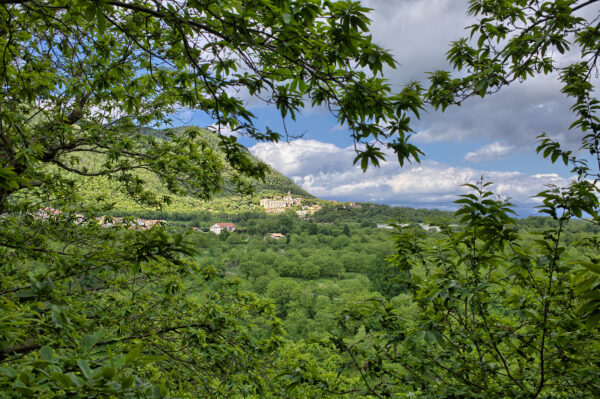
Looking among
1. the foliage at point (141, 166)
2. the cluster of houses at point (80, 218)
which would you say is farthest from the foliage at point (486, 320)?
the cluster of houses at point (80, 218)

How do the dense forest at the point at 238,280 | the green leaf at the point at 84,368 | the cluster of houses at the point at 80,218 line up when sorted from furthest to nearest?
the cluster of houses at the point at 80,218, the dense forest at the point at 238,280, the green leaf at the point at 84,368

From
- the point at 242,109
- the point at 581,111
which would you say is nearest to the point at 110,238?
the point at 242,109

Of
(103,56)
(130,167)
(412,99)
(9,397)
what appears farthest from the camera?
(130,167)

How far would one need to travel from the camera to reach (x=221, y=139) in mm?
2709

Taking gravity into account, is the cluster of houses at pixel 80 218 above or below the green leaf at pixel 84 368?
above

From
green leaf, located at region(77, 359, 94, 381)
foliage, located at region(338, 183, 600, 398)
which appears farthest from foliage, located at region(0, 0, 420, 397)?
foliage, located at region(338, 183, 600, 398)

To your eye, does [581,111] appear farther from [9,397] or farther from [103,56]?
[103,56]

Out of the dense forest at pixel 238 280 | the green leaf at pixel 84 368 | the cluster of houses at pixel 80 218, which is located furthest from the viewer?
the cluster of houses at pixel 80 218

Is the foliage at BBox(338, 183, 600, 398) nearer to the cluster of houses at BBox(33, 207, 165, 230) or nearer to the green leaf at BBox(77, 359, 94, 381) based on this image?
the green leaf at BBox(77, 359, 94, 381)

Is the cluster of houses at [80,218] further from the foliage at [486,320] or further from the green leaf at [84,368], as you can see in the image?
the foliage at [486,320]

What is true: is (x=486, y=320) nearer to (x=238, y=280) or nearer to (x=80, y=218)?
(x=238, y=280)

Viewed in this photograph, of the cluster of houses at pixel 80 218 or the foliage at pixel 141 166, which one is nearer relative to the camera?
the foliage at pixel 141 166

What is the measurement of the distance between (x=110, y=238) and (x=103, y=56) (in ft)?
8.97

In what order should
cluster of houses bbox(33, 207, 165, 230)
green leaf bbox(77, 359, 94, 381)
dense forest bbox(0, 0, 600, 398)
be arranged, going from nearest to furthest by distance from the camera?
green leaf bbox(77, 359, 94, 381) → dense forest bbox(0, 0, 600, 398) → cluster of houses bbox(33, 207, 165, 230)
